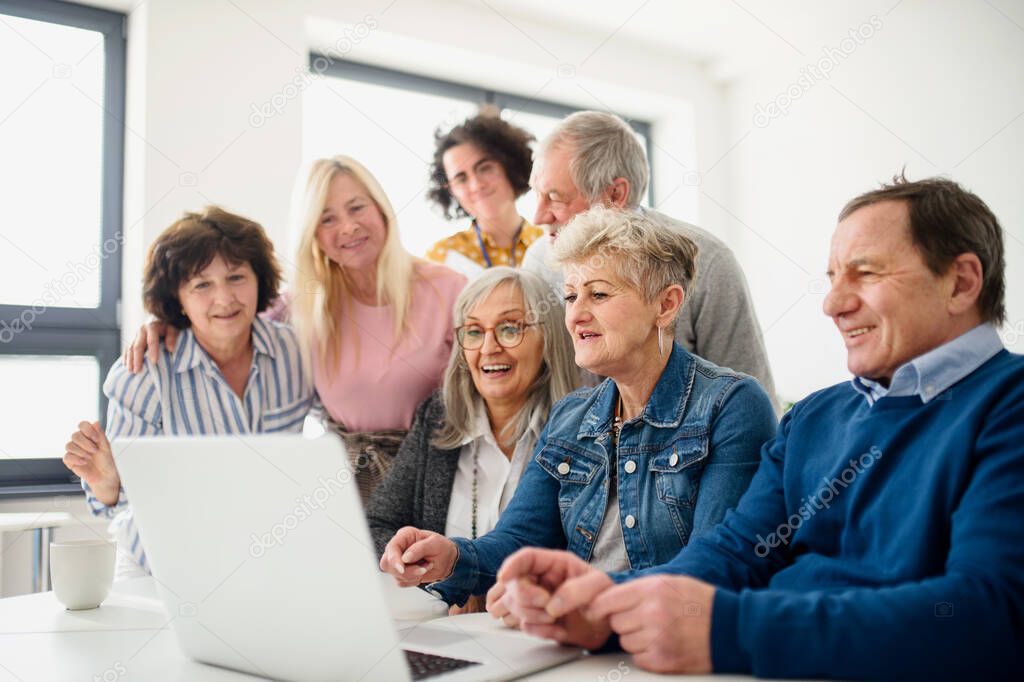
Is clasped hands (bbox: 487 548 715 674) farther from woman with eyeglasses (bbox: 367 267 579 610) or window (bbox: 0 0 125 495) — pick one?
window (bbox: 0 0 125 495)

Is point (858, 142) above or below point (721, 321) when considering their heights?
above

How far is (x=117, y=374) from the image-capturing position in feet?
7.21

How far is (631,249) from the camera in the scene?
63.1 inches

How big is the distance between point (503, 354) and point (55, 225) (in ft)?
9.51

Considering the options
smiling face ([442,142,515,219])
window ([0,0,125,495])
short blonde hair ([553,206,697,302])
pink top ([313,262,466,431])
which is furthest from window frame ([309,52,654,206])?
short blonde hair ([553,206,697,302])

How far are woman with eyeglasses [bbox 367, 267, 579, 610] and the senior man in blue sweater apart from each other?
2.70 feet

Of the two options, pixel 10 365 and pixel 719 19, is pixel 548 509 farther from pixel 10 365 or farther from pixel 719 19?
pixel 719 19

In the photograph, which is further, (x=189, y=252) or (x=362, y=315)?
(x=362, y=315)

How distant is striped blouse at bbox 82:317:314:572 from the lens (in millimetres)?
2156

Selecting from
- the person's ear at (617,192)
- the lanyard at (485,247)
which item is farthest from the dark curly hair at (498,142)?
the person's ear at (617,192)

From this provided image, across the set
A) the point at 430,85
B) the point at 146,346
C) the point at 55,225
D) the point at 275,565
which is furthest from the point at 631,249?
the point at 430,85

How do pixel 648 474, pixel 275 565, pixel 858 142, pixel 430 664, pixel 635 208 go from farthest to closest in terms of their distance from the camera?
pixel 858 142 < pixel 635 208 < pixel 648 474 < pixel 430 664 < pixel 275 565

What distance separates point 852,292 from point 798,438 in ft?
0.74

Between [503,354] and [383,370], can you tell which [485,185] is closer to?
[383,370]
